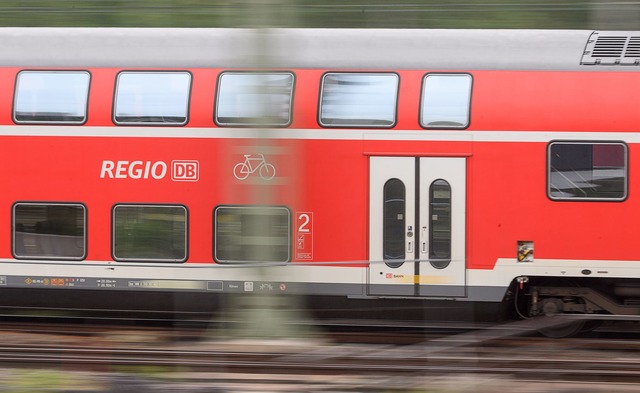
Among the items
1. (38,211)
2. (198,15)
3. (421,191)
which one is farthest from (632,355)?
(198,15)

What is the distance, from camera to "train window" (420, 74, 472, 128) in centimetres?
987

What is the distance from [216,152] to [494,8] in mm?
6340

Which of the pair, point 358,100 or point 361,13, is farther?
point 361,13

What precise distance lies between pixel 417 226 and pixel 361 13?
6180 mm

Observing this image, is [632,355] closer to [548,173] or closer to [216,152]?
[548,173]

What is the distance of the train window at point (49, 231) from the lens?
34.3 feet

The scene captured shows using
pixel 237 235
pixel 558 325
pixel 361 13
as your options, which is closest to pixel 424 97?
pixel 237 235

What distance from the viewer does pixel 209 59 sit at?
34.3 ft

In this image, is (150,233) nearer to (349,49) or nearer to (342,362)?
(349,49)

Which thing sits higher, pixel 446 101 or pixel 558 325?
pixel 446 101

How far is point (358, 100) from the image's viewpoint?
10109mm

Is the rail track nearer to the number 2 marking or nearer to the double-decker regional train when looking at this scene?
the double-decker regional train

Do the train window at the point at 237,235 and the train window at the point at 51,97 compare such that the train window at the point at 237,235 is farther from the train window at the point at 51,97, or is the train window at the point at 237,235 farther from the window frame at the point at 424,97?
the train window at the point at 51,97

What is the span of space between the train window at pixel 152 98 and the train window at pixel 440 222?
3.05 m
